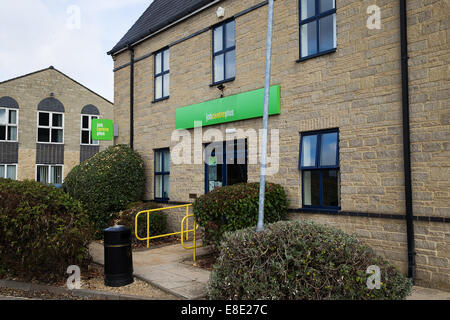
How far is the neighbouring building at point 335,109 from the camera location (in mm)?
6453

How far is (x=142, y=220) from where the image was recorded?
10.9 metres

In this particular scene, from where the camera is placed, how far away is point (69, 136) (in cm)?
2728

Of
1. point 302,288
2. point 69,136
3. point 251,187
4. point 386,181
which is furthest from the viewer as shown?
point 69,136

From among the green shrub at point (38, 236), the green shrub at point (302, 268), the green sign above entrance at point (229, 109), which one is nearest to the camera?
the green shrub at point (302, 268)

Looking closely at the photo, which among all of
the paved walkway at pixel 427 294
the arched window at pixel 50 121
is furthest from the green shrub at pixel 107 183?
the arched window at pixel 50 121

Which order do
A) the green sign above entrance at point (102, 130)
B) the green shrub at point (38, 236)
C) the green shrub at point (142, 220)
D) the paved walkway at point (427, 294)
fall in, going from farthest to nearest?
1. the green sign above entrance at point (102, 130)
2. the green shrub at point (142, 220)
3. the green shrub at point (38, 236)
4. the paved walkway at point (427, 294)

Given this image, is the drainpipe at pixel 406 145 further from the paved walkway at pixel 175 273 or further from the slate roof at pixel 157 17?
the slate roof at pixel 157 17

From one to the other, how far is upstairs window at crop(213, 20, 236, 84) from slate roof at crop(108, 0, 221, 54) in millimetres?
990


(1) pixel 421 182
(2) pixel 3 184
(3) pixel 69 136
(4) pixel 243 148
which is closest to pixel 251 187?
(4) pixel 243 148

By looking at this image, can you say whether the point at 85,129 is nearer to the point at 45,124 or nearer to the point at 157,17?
the point at 45,124

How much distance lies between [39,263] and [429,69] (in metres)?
7.18

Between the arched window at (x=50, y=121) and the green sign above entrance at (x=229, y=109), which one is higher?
the arched window at (x=50, y=121)

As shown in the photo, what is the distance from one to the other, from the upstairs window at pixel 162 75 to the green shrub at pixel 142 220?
3562 millimetres
